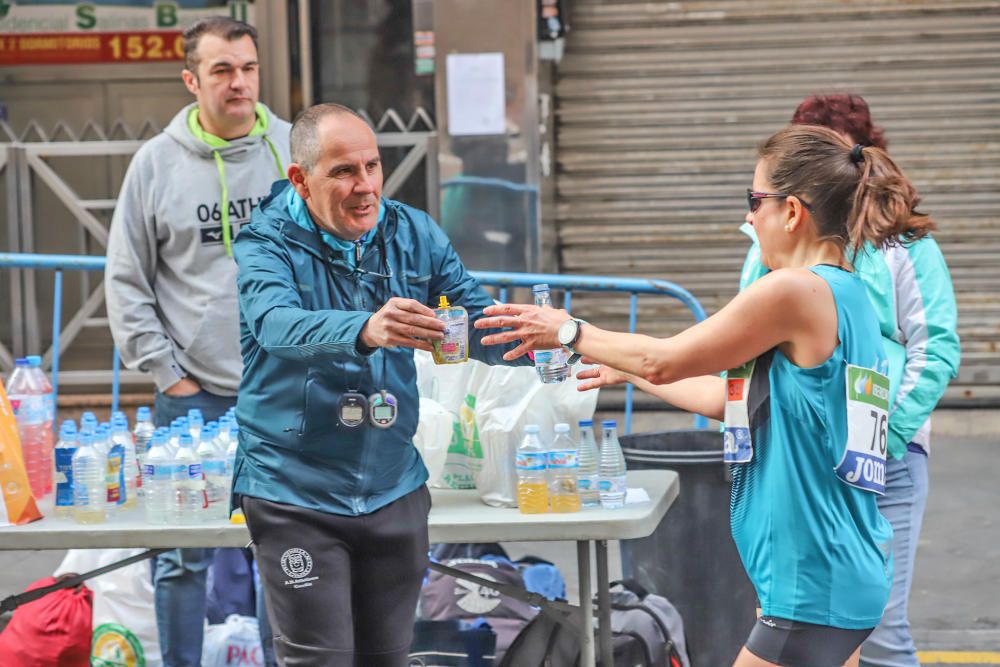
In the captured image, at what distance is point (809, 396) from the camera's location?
3.10 m

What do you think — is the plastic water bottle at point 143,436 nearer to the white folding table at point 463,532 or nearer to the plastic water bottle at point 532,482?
the white folding table at point 463,532

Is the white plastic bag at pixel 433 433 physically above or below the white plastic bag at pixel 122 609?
above

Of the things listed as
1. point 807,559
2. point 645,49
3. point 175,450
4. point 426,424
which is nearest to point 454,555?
point 426,424

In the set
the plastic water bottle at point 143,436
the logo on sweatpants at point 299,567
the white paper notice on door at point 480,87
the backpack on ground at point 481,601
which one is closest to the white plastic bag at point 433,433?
the backpack on ground at point 481,601

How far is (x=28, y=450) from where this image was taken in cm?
481

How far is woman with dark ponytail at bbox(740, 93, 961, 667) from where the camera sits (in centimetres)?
418

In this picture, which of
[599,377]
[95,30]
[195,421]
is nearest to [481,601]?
[195,421]

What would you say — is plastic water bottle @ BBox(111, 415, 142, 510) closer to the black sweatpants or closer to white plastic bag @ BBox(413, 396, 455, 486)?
white plastic bag @ BBox(413, 396, 455, 486)

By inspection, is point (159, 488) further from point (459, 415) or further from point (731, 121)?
point (731, 121)

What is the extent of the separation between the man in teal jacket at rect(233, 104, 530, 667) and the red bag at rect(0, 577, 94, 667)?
1643mm

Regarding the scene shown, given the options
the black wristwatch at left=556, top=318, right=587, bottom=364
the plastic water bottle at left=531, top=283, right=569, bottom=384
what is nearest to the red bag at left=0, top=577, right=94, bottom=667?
the plastic water bottle at left=531, top=283, right=569, bottom=384

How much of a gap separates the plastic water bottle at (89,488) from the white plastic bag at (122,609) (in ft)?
3.05

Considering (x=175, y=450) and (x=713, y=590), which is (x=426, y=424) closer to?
(x=175, y=450)

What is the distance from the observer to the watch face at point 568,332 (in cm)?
345
